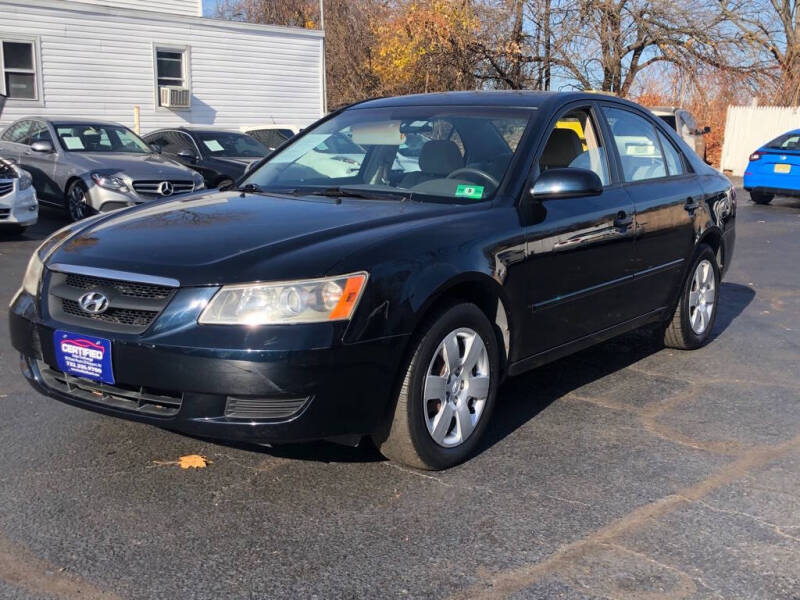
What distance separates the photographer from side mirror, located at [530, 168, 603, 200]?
14.4 feet

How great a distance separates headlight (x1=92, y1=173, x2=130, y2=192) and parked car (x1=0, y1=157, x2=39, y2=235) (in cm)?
110

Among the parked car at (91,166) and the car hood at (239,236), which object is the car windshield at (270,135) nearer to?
the parked car at (91,166)

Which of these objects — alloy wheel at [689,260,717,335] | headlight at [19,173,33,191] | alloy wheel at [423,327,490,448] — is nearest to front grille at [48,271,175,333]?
alloy wheel at [423,327,490,448]

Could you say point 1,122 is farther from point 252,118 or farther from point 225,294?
point 225,294

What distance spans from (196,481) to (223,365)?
698 mm

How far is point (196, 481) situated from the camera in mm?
3799

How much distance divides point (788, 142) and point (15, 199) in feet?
45.1

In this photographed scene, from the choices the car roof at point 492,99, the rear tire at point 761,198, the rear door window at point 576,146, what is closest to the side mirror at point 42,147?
the car roof at point 492,99

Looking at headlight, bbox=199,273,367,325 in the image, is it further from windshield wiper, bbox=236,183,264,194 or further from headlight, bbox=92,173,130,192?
headlight, bbox=92,173,130,192

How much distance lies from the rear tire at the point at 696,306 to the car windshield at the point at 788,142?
12191 mm

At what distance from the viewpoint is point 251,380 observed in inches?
133

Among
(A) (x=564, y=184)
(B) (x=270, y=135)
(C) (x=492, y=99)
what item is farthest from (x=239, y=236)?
(B) (x=270, y=135)

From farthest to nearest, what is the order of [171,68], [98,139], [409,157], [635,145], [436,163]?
Answer: [171,68] < [98,139] < [635,145] < [409,157] < [436,163]

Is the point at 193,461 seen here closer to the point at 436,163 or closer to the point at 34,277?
the point at 34,277
